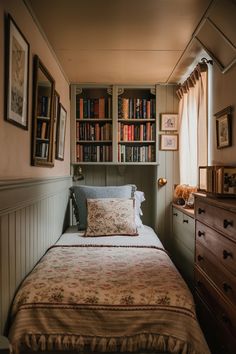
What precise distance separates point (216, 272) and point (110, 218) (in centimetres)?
138

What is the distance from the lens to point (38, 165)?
2.25 metres

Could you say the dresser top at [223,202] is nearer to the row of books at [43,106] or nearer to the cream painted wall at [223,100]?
the cream painted wall at [223,100]

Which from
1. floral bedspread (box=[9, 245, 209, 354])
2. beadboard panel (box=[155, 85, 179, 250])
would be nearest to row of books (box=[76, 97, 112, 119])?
beadboard panel (box=[155, 85, 179, 250])

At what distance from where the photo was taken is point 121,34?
2.34 metres

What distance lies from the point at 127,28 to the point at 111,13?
240 millimetres

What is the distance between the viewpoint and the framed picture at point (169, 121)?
3.69 m

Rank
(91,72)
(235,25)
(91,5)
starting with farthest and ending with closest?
(91,72) → (235,25) → (91,5)

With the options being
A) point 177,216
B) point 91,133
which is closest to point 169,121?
point 91,133

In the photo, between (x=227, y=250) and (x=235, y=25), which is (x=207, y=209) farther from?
(x=235, y=25)

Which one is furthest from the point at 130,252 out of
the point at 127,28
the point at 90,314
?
the point at 127,28

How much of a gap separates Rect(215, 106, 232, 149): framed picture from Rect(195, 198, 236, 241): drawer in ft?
1.71

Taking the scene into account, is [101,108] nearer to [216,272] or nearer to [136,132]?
[136,132]

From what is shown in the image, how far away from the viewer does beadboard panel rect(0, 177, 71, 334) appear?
5.19ft

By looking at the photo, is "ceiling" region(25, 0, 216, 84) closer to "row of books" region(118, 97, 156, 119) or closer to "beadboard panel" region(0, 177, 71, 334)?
"row of books" region(118, 97, 156, 119)
